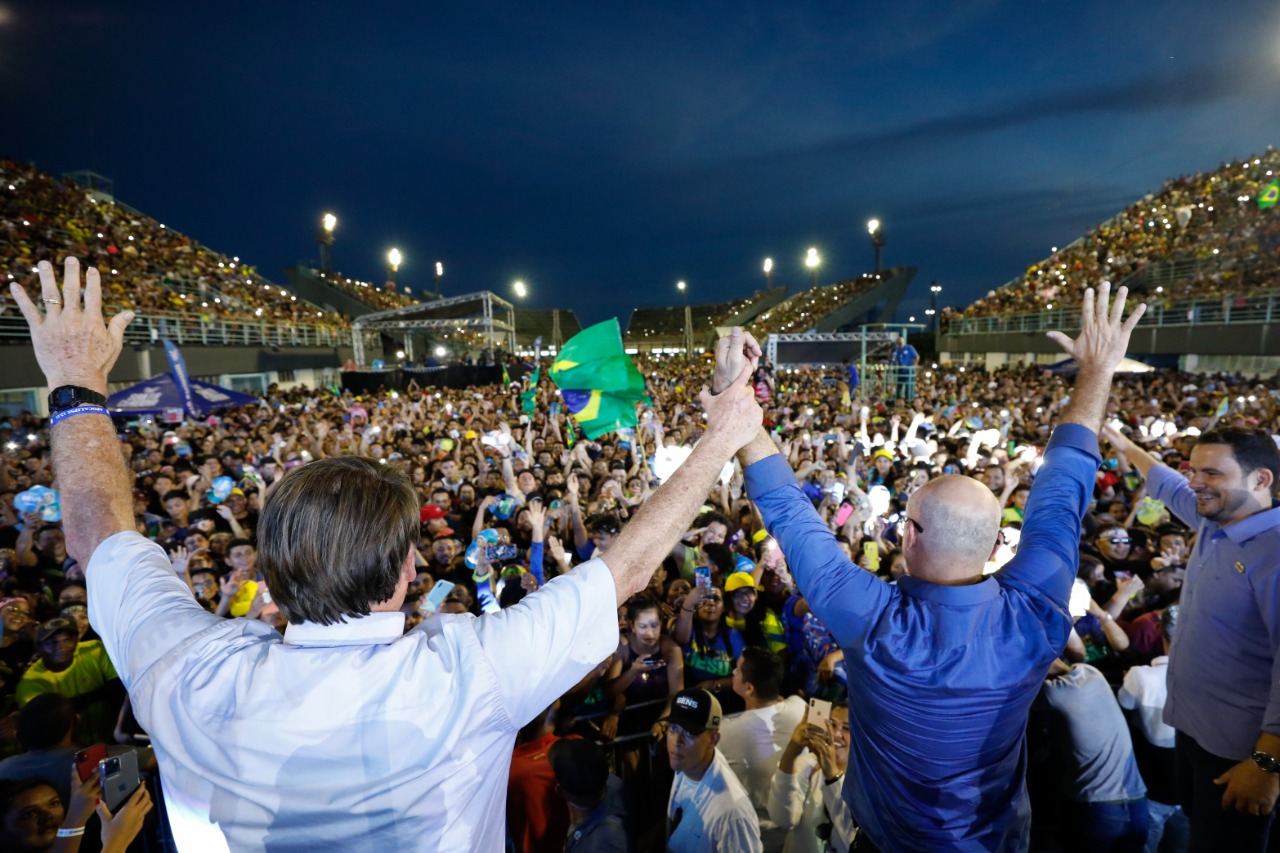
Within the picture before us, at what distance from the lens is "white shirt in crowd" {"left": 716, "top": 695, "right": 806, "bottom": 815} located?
125 inches

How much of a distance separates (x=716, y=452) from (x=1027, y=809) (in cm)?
147

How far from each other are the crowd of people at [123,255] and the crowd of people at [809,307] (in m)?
35.6

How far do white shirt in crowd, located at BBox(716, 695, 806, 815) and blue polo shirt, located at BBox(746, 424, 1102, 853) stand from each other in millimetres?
1367

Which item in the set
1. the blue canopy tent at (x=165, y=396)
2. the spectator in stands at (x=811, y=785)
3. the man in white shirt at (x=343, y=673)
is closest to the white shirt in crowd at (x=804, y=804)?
the spectator in stands at (x=811, y=785)

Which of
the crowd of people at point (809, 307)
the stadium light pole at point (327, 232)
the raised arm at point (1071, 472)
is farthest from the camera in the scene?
the crowd of people at point (809, 307)

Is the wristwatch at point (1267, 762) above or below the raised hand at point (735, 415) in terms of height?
below

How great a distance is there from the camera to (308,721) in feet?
3.46

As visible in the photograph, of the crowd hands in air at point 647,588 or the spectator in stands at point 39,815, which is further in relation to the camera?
the crowd hands in air at point 647,588

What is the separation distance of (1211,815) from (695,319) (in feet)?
242

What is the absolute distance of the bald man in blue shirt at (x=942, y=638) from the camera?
1649 mm

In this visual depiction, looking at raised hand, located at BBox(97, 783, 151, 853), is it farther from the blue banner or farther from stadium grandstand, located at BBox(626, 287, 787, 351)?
stadium grandstand, located at BBox(626, 287, 787, 351)

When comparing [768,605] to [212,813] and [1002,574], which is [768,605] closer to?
[1002,574]

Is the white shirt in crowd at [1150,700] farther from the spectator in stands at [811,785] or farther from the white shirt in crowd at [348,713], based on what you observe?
the white shirt in crowd at [348,713]

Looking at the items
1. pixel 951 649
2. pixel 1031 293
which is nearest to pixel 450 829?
pixel 951 649
